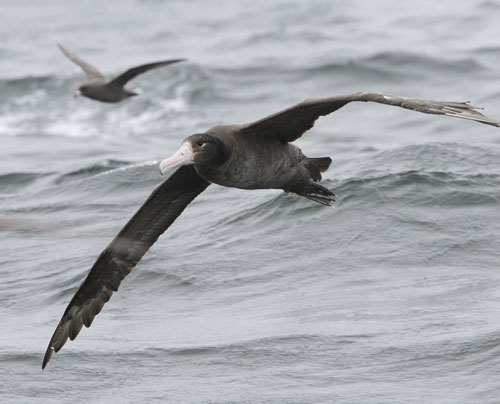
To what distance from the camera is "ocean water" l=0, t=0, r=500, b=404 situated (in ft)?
30.5

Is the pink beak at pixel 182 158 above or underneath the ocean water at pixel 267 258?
above

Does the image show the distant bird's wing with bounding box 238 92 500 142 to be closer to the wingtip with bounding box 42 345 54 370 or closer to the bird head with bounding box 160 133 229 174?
the bird head with bounding box 160 133 229 174

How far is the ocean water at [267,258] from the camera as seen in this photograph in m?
9.30

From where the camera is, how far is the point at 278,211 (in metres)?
13.6

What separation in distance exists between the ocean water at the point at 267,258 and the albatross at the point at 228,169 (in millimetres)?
742

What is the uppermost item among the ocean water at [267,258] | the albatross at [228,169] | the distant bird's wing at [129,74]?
the albatross at [228,169]

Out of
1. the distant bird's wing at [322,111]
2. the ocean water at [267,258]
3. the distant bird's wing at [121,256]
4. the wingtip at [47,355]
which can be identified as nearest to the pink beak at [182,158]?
the distant bird's wing at [322,111]

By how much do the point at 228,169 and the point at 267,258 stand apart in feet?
12.6

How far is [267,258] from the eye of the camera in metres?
12.2

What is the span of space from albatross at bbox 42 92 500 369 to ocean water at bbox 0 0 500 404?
29.2 inches

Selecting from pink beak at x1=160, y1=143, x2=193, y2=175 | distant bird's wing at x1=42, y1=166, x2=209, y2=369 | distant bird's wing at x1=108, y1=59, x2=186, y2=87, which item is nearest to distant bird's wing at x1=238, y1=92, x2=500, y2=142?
pink beak at x1=160, y1=143, x2=193, y2=175

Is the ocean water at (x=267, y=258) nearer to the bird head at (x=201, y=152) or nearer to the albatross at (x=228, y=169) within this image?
the albatross at (x=228, y=169)

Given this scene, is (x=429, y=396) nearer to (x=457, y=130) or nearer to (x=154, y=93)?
(x=457, y=130)

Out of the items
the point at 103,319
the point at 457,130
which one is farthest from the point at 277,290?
the point at 457,130
